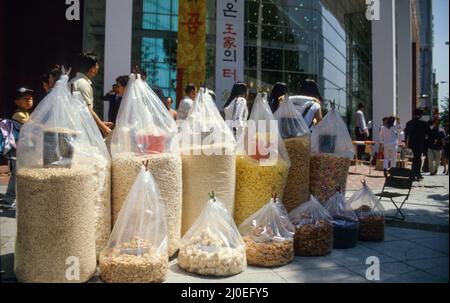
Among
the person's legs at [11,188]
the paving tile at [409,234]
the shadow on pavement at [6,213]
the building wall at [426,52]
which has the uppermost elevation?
the building wall at [426,52]

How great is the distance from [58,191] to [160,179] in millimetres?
769

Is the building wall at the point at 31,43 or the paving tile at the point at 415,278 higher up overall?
the building wall at the point at 31,43

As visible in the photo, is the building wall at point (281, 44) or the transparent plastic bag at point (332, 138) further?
the building wall at point (281, 44)

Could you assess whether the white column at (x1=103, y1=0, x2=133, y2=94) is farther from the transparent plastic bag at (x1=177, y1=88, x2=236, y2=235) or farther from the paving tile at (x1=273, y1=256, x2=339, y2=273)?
the paving tile at (x1=273, y1=256, x2=339, y2=273)

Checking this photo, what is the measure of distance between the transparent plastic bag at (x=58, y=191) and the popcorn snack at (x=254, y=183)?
1.24 m

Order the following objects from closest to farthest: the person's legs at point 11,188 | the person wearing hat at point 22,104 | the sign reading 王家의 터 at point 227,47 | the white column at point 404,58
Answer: the person wearing hat at point 22,104 → the person's legs at point 11,188 → the sign reading 王家의 터 at point 227,47 → the white column at point 404,58

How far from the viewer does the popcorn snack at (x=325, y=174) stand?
3.97 meters

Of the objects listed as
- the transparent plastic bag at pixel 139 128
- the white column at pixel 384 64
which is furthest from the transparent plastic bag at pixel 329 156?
the white column at pixel 384 64

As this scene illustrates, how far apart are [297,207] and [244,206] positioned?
52 cm

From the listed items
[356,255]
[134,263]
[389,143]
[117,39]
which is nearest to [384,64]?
[389,143]

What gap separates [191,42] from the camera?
8492 millimetres

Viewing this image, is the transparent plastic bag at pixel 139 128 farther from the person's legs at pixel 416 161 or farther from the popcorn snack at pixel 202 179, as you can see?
the person's legs at pixel 416 161

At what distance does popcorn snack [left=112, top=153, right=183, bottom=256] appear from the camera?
2920 millimetres

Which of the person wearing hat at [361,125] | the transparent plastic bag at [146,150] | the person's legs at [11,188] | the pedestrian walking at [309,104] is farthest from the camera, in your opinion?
the person wearing hat at [361,125]
